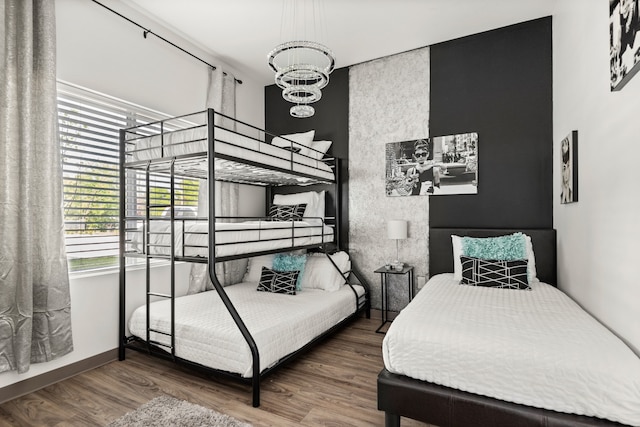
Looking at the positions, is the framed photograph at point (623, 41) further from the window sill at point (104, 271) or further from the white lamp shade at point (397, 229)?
the window sill at point (104, 271)

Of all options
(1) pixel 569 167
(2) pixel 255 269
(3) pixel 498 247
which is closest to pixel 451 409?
(3) pixel 498 247

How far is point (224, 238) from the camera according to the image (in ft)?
7.59

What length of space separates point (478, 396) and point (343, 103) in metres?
3.38

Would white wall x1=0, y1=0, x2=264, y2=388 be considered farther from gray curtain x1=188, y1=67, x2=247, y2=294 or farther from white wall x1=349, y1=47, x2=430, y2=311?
white wall x1=349, y1=47, x2=430, y2=311

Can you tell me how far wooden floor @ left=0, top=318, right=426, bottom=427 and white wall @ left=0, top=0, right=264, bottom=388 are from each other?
0.27 meters

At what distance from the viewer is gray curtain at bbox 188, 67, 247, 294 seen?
3.35m

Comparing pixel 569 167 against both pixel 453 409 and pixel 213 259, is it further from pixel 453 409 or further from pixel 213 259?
pixel 213 259

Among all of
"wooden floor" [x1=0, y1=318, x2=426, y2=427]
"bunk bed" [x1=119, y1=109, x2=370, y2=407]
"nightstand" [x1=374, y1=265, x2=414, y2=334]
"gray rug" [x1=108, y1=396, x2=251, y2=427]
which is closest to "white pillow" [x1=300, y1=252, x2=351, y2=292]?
"bunk bed" [x1=119, y1=109, x2=370, y2=407]

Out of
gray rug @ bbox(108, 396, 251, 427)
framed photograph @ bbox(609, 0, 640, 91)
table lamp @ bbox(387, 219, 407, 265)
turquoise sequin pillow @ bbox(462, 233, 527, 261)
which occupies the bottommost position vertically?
gray rug @ bbox(108, 396, 251, 427)

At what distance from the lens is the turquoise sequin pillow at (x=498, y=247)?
2787 mm

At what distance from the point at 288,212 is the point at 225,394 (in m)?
2.16

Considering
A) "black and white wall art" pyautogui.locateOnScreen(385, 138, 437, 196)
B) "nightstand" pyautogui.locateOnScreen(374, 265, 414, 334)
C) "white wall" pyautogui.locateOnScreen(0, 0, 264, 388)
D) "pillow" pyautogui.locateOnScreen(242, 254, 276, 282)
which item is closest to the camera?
"white wall" pyautogui.locateOnScreen(0, 0, 264, 388)

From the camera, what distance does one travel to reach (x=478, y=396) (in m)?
1.48

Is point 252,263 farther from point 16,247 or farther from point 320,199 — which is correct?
point 16,247
